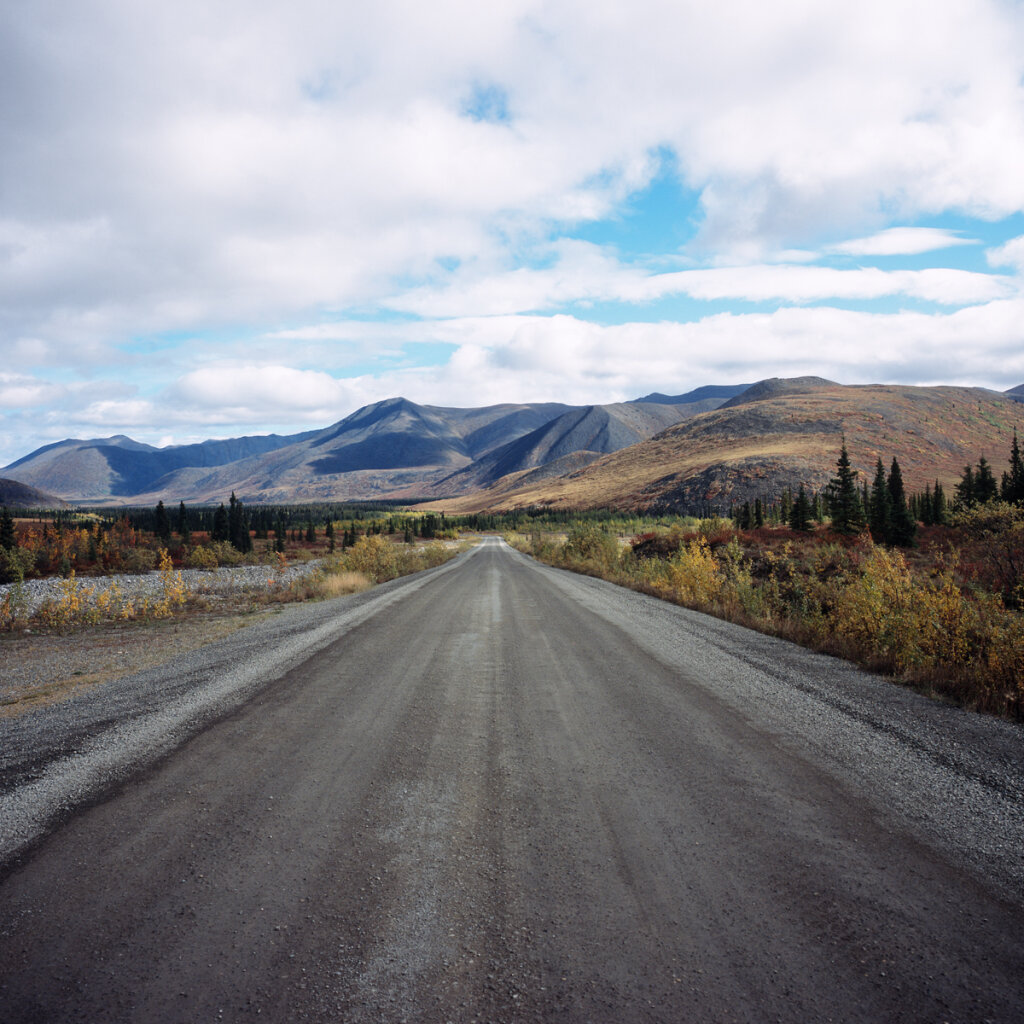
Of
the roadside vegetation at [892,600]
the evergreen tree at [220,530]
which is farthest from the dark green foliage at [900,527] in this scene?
the evergreen tree at [220,530]

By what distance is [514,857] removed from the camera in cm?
330

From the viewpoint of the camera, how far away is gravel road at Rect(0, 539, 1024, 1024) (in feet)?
7.75

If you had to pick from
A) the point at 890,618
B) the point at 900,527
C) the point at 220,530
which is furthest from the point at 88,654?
the point at 220,530

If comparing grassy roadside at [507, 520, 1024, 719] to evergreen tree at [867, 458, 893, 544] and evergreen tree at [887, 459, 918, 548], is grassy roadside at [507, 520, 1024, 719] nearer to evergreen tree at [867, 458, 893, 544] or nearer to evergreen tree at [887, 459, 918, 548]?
evergreen tree at [887, 459, 918, 548]

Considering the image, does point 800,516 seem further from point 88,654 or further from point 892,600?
point 88,654

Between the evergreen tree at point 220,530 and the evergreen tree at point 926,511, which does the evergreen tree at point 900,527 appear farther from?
the evergreen tree at point 220,530

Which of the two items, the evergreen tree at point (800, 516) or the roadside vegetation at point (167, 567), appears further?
the evergreen tree at point (800, 516)

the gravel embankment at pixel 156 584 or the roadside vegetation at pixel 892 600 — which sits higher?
the roadside vegetation at pixel 892 600

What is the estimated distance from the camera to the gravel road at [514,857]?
2363 millimetres

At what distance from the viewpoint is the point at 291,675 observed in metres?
7.58

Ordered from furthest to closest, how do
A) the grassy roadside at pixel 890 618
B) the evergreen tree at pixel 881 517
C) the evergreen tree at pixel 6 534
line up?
the evergreen tree at pixel 6 534, the evergreen tree at pixel 881 517, the grassy roadside at pixel 890 618

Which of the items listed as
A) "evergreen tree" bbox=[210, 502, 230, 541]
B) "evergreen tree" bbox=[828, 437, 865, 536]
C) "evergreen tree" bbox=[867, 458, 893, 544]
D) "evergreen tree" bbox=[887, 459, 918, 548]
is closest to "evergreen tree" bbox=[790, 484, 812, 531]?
"evergreen tree" bbox=[828, 437, 865, 536]

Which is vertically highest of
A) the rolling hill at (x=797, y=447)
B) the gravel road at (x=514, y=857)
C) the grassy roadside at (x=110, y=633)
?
the rolling hill at (x=797, y=447)

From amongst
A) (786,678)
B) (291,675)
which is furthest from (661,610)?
(291,675)
